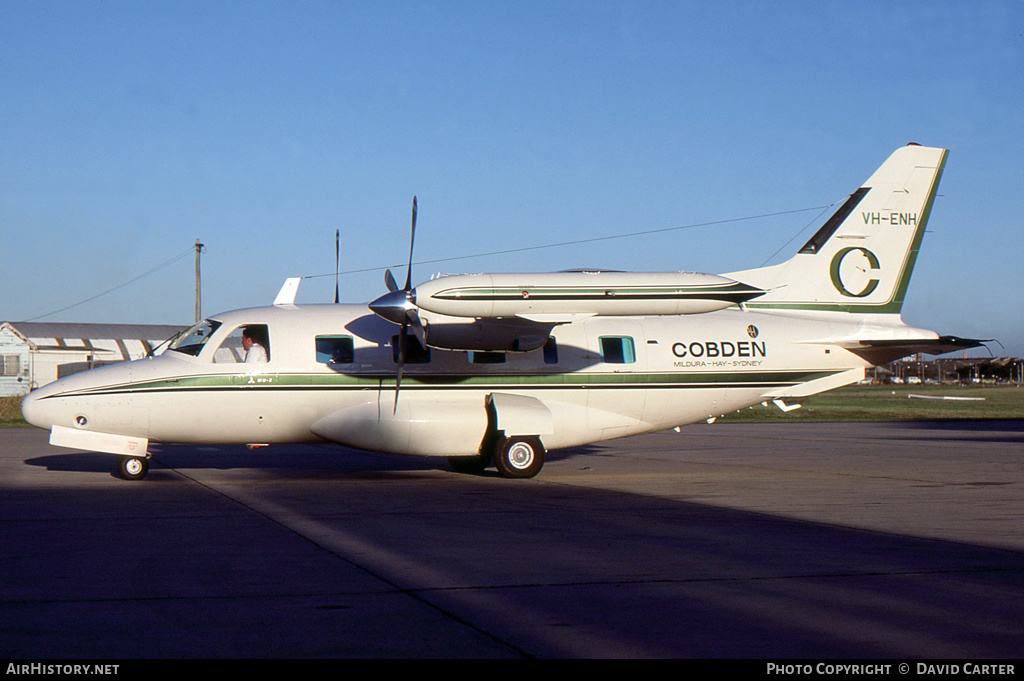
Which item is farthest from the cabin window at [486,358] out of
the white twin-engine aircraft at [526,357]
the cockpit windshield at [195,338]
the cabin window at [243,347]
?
the cockpit windshield at [195,338]

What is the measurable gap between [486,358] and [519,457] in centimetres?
188

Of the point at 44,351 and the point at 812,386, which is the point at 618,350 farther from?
the point at 44,351

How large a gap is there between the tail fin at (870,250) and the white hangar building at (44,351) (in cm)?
5522

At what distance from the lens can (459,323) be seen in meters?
16.4

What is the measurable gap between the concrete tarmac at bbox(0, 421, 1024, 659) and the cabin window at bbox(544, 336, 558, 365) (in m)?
2.14

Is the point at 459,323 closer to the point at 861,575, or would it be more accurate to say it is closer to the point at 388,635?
the point at 861,575

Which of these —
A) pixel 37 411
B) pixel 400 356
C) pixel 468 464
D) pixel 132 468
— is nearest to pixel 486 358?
pixel 400 356

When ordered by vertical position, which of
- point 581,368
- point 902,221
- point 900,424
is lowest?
point 900,424

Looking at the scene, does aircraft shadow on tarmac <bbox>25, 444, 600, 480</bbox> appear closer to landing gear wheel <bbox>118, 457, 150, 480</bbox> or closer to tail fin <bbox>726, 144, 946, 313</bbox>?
landing gear wheel <bbox>118, 457, 150, 480</bbox>

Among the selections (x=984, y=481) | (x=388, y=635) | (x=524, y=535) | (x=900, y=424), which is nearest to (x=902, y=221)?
(x=984, y=481)

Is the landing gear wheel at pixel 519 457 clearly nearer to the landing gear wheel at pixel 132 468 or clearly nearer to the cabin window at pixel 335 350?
the cabin window at pixel 335 350

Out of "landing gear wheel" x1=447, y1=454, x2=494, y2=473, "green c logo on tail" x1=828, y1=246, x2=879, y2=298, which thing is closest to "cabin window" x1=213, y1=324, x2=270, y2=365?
"landing gear wheel" x1=447, y1=454, x2=494, y2=473

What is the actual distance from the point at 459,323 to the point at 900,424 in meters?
26.6

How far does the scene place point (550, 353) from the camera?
58.4 ft
